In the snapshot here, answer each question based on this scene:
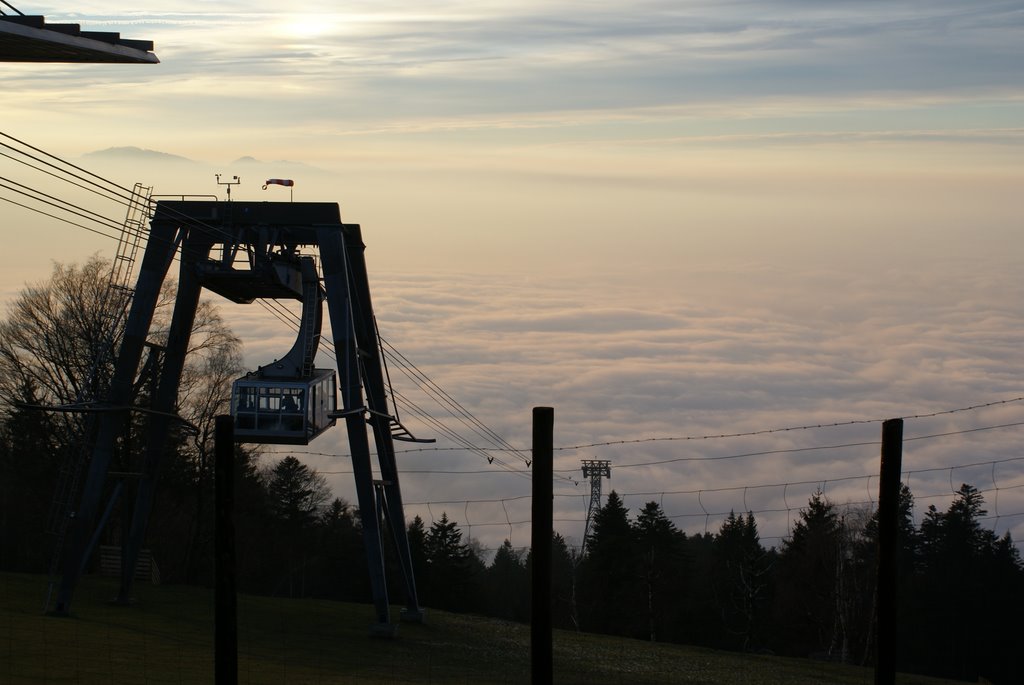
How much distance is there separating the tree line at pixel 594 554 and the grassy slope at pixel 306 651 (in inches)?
446

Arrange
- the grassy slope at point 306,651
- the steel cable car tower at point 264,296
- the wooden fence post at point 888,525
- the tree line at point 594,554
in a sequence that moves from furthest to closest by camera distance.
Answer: the tree line at point 594,554, the steel cable car tower at point 264,296, the grassy slope at point 306,651, the wooden fence post at point 888,525

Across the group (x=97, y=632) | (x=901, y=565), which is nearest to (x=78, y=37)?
(x=97, y=632)

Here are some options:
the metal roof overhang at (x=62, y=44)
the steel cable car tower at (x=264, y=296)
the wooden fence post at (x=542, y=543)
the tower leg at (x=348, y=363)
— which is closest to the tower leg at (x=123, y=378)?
the steel cable car tower at (x=264, y=296)

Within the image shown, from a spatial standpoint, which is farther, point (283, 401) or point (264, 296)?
point (264, 296)

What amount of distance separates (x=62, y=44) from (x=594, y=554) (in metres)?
58.4

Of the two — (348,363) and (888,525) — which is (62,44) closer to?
(348,363)

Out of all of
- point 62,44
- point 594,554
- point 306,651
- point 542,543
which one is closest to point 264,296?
point 306,651

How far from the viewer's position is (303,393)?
125ft

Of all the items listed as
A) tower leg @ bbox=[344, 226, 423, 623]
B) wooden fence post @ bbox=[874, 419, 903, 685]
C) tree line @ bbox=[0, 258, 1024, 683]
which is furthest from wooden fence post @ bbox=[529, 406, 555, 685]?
tree line @ bbox=[0, 258, 1024, 683]

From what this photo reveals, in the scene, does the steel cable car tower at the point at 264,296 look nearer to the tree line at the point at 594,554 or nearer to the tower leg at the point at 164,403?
the tower leg at the point at 164,403

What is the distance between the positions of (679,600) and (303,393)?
47.1 meters

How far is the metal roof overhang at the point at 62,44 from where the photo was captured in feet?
83.8

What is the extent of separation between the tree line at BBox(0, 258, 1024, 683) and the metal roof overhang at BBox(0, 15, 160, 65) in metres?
27.3

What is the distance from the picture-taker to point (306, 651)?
37.8 meters
